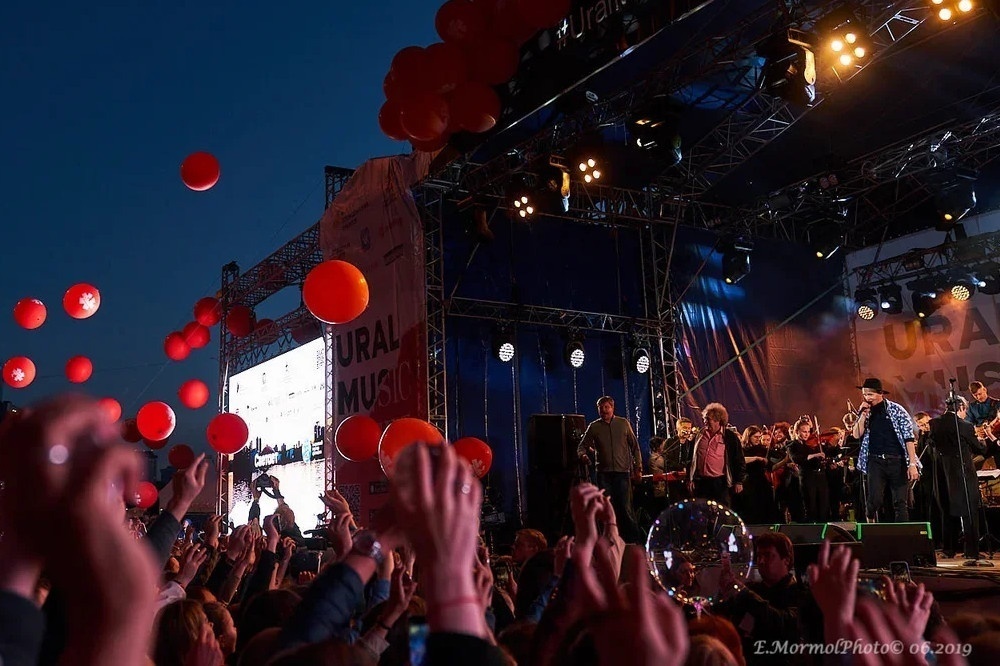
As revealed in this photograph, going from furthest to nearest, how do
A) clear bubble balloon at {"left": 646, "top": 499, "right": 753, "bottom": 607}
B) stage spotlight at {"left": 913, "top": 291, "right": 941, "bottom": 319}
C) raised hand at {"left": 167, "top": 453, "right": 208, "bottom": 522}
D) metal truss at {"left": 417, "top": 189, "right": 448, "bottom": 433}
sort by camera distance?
stage spotlight at {"left": 913, "top": 291, "right": 941, "bottom": 319} → metal truss at {"left": 417, "top": 189, "right": 448, "bottom": 433} → clear bubble balloon at {"left": 646, "top": 499, "right": 753, "bottom": 607} → raised hand at {"left": 167, "top": 453, "right": 208, "bottom": 522}

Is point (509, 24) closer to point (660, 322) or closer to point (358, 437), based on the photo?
point (358, 437)

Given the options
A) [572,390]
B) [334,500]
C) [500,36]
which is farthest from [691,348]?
[334,500]

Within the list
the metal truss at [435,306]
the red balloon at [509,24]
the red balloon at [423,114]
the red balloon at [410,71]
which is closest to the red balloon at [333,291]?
the red balloon at [423,114]

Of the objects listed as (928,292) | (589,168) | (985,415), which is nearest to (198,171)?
(589,168)

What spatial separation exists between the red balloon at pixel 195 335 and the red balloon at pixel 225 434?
481 centimetres

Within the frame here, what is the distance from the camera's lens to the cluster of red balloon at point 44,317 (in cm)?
1070

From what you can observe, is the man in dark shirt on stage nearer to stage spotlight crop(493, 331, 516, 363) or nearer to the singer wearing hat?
the singer wearing hat

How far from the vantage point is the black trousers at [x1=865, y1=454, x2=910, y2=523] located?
8234mm

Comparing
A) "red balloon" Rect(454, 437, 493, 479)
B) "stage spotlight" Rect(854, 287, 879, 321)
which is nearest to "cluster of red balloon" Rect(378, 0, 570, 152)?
"red balloon" Rect(454, 437, 493, 479)

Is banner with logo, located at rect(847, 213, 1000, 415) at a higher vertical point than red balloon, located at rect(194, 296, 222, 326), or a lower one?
lower

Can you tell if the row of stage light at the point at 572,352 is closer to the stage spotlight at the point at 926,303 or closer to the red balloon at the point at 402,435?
the red balloon at the point at 402,435

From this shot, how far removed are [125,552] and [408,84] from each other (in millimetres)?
8114

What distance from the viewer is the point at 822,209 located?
15.2 metres

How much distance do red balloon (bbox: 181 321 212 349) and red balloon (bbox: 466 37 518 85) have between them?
8.68 metres
